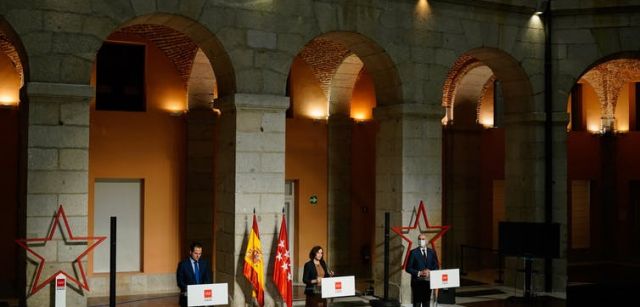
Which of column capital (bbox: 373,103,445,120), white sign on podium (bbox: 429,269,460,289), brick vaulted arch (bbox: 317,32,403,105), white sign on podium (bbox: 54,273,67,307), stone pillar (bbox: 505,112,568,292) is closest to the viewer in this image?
white sign on podium (bbox: 54,273,67,307)

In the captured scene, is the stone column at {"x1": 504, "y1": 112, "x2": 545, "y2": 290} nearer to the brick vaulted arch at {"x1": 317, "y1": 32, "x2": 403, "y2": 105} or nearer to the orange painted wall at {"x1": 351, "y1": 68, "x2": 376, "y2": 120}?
the brick vaulted arch at {"x1": 317, "y1": 32, "x2": 403, "y2": 105}

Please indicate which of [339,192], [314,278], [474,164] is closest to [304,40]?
[314,278]

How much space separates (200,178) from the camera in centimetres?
1553

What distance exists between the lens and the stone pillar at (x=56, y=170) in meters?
10.6

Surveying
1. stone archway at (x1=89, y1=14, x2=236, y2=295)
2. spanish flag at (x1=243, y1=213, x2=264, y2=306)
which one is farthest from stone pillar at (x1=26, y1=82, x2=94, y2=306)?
stone archway at (x1=89, y1=14, x2=236, y2=295)

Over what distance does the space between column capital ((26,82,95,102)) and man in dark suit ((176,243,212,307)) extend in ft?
8.70

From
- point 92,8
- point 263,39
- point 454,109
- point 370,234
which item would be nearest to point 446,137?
point 454,109

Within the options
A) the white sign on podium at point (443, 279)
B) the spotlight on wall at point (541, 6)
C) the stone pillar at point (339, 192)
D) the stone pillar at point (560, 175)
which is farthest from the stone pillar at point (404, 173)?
the spotlight on wall at point (541, 6)

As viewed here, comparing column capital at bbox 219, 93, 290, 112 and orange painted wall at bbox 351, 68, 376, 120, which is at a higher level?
orange painted wall at bbox 351, 68, 376, 120

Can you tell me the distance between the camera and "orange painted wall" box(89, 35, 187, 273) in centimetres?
1501

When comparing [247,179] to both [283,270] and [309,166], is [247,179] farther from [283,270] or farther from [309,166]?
[309,166]

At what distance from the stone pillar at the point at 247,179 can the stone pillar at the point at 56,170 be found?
92.5 inches

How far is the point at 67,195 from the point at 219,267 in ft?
9.65

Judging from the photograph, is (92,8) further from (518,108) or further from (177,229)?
(518,108)
